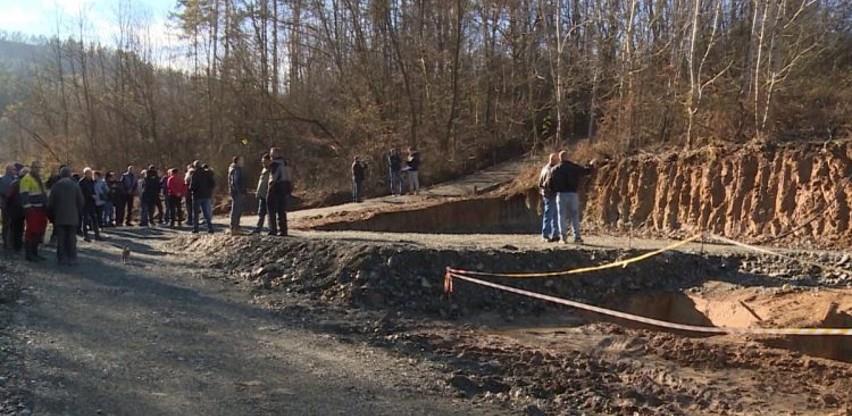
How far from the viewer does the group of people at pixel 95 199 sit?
12719mm

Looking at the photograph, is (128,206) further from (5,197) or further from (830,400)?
(830,400)

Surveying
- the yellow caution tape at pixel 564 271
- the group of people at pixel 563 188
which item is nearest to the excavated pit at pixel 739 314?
the yellow caution tape at pixel 564 271

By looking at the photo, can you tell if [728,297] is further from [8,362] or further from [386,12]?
[386,12]

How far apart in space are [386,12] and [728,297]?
2494 centimetres

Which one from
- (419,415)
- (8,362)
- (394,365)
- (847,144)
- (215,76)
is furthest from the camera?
(215,76)

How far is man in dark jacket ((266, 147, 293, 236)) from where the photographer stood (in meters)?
14.2

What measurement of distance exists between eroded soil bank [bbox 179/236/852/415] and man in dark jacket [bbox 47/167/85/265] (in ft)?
8.24

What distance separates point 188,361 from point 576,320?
6.51m

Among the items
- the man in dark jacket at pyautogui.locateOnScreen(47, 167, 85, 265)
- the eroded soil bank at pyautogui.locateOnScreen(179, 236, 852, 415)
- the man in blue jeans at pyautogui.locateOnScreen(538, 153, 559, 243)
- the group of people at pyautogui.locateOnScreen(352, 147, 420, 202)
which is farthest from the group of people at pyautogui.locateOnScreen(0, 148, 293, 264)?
the group of people at pyautogui.locateOnScreen(352, 147, 420, 202)

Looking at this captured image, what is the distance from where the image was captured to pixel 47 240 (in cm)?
1670

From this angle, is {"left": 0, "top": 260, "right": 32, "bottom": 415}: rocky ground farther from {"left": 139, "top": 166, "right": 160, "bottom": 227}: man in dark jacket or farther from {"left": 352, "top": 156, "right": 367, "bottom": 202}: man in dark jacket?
{"left": 352, "top": 156, "right": 367, "bottom": 202}: man in dark jacket

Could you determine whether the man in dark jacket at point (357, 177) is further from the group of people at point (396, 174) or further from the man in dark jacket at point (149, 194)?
the man in dark jacket at point (149, 194)

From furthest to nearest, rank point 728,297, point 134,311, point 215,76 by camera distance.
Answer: point 215,76 < point 728,297 < point 134,311

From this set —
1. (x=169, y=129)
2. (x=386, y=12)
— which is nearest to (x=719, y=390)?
(x=386, y=12)
